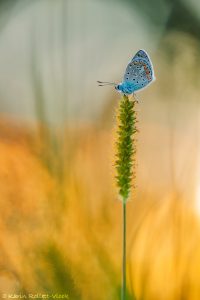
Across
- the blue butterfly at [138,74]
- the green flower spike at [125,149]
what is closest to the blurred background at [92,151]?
the blue butterfly at [138,74]

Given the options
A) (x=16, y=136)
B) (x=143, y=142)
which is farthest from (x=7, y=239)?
(x=143, y=142)

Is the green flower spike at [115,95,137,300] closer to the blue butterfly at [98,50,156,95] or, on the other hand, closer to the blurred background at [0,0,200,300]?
the blue butterfly at [98,50,156,95]

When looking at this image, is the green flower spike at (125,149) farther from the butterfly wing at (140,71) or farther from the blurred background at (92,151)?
the blurred background at (92,151)

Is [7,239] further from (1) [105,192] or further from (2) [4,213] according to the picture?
(1) [105,192]

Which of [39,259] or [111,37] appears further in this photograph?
[111,37]

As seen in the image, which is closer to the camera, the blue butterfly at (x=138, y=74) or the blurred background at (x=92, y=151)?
the blue butterfly at (x=138, y=74)

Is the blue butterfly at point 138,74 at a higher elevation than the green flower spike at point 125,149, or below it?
higher

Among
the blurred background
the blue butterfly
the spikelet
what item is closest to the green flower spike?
the spikelet

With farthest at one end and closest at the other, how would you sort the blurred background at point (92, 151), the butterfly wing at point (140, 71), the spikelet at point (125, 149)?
the blurred background at point (92, 151), the butterfly wing at point (140, 71), the spikelet at point (125, 149)

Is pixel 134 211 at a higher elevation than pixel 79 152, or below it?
below
